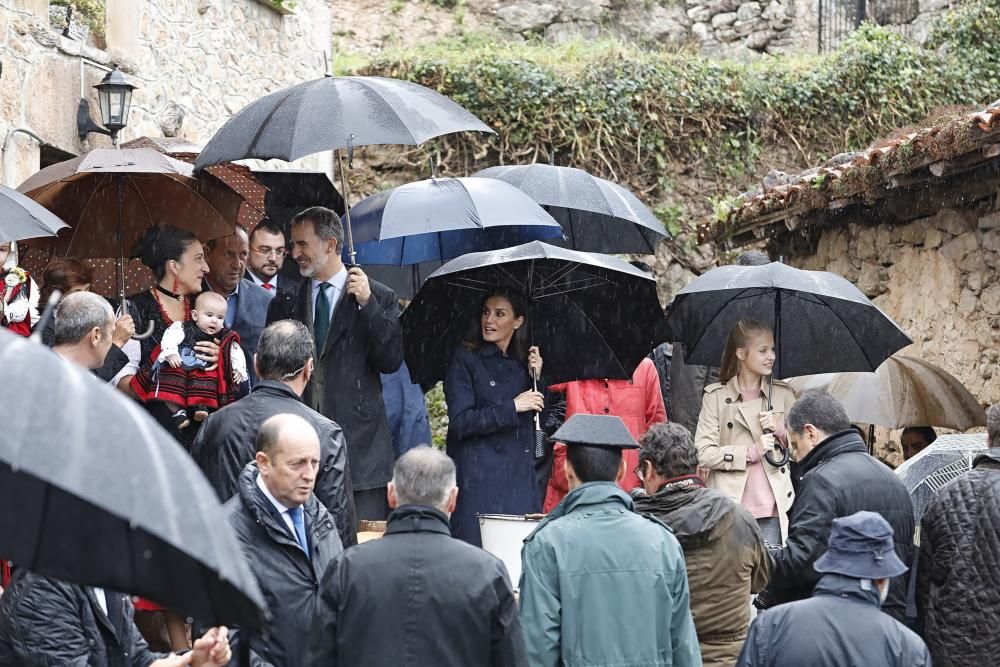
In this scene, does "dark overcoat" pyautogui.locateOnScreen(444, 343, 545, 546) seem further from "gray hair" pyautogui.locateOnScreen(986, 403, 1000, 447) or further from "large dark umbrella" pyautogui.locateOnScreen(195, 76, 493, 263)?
"gray hair" pyautogui.locateOnScreen(986, 403, 1000, 447)

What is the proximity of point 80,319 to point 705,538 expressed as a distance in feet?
8.01

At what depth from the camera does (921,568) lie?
579cm

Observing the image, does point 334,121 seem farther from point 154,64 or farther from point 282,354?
point 154,64

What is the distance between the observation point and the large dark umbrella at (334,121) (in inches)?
250

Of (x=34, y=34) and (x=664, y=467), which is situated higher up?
(x=34, y=34)

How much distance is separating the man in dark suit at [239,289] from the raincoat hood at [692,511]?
2.49 metres

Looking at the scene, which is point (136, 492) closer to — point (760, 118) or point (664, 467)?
point (664, 467)

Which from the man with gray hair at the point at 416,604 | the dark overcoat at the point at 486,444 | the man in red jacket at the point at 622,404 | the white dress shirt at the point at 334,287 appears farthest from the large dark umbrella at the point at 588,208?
the man with gray hair at the point at 416,604

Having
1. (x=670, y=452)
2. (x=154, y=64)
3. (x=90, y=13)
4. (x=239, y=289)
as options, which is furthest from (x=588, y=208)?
(x=90, y=13)

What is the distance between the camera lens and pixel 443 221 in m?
7.38

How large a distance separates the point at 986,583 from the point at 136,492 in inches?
172

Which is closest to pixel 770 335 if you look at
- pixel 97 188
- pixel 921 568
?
pixel 921 568

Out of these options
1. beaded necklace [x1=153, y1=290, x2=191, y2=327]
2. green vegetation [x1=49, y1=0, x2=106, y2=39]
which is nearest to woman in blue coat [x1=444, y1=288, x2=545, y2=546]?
beaded necklace [x1=153, y1=290, x2=191, y2=327]

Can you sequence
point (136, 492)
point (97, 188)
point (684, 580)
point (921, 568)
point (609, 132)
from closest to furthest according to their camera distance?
1. point (136, 492)
2. point (684, 580)
3. point (921, 568)
4. point (97, 188)
5. point (609, 132)
